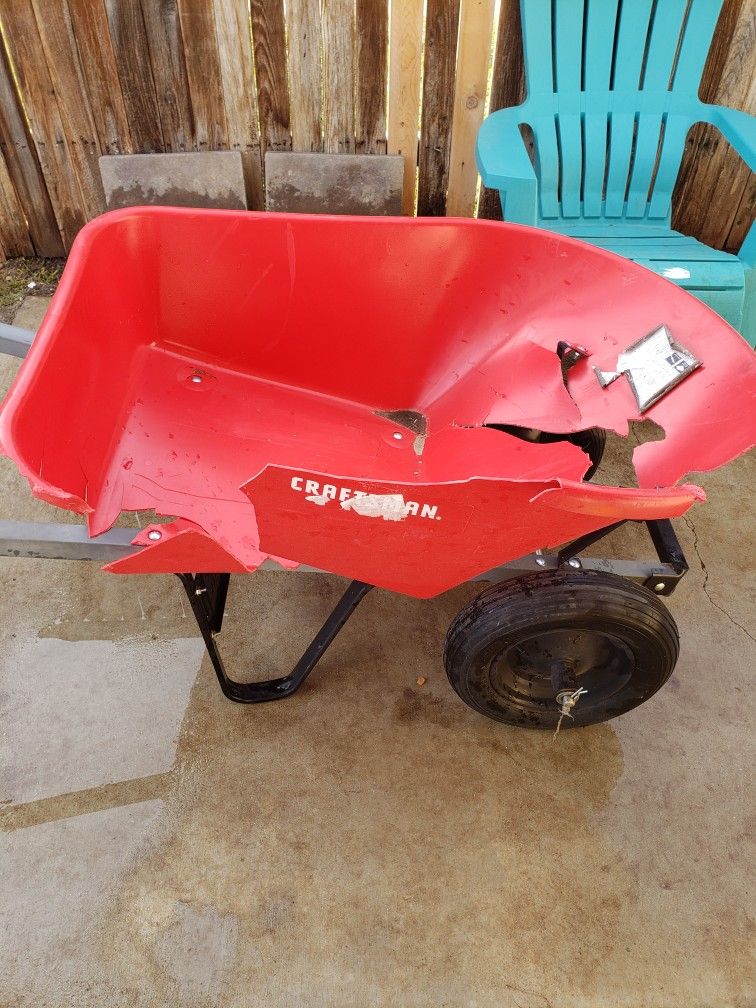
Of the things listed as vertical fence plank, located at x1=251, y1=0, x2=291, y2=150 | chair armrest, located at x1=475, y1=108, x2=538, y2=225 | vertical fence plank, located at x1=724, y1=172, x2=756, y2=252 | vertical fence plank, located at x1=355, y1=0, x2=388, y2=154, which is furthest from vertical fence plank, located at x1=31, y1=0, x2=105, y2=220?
vertical fence plank, located at x1=724, y1=172, x2=756, y2=252

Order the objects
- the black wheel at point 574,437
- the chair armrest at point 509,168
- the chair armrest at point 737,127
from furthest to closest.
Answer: the chair armrest at point 737,127 → the chair armrest at point 509,168 → the black wheel at point 574,437

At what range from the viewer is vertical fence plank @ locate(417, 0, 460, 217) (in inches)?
110

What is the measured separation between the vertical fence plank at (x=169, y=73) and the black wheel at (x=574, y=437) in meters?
1.94

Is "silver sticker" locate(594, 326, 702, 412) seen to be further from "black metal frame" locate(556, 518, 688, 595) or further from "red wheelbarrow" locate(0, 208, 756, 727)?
"black metal frame" locate(556, 518, 688, 595)

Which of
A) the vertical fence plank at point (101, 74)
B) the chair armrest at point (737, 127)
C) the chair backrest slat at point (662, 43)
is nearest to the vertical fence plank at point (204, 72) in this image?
the vertical fence plank at point (101, 74)

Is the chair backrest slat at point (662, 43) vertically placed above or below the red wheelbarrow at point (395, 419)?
above

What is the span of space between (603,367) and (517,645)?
755 mm

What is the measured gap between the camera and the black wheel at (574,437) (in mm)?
2064

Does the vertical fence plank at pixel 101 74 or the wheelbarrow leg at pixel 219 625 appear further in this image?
the vertical fence plank at pixel 101 74

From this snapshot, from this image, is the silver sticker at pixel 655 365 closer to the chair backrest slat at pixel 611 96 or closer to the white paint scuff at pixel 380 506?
the white paint scuff at pixel 380 506

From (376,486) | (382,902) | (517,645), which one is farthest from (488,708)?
(376,486)

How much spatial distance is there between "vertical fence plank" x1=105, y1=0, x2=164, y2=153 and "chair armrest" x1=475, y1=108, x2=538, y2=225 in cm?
133

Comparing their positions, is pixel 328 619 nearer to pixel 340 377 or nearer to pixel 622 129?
pixel 340 377

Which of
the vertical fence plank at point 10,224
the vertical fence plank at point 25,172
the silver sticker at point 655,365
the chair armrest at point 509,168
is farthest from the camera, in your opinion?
the vertical fence plank at point 10,224
